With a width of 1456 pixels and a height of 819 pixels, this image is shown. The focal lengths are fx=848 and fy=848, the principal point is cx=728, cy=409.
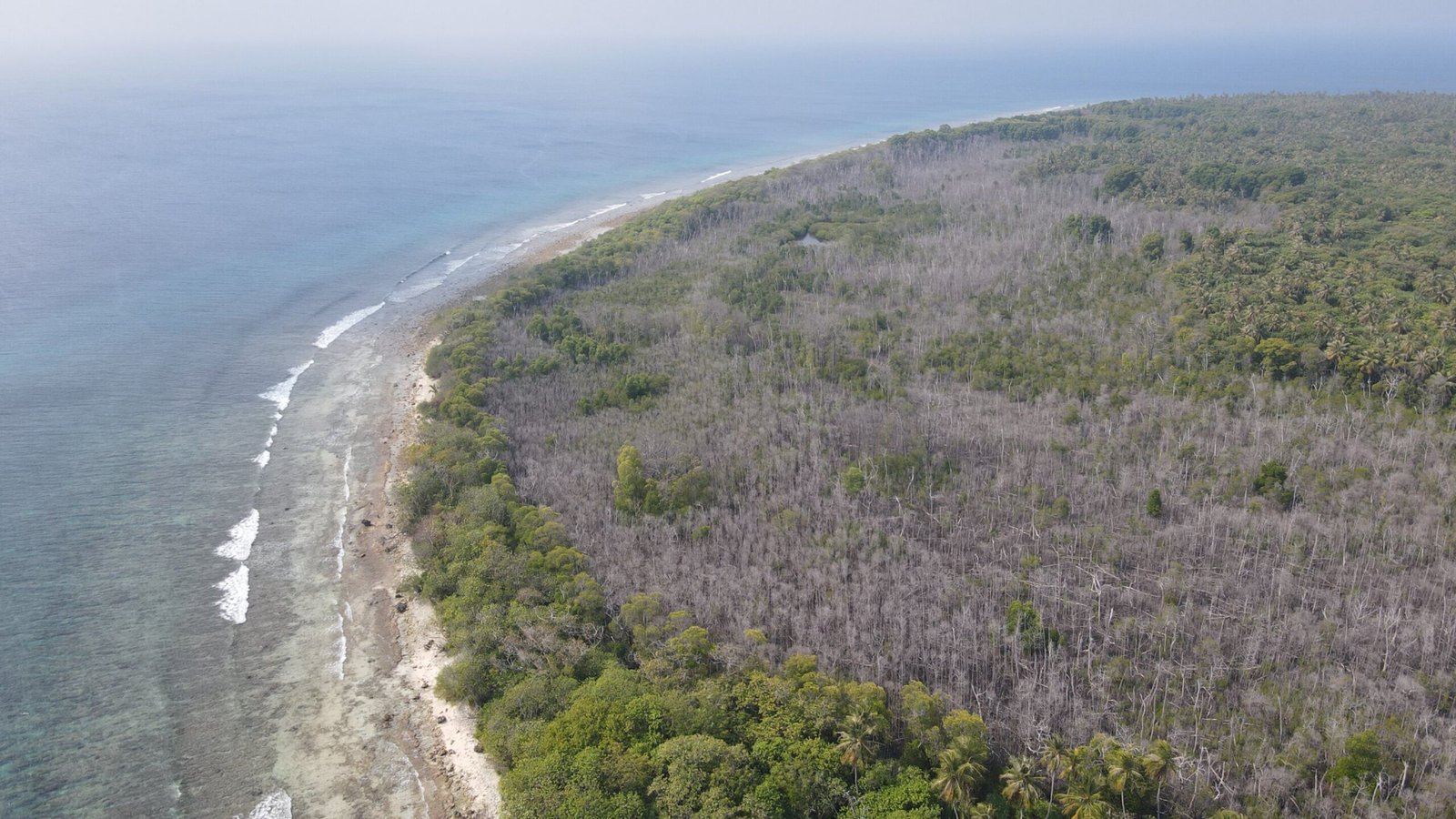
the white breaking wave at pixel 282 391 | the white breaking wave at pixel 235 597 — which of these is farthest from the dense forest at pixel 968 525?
the white breaking wave at pixel 282 391

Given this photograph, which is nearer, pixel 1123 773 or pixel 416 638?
pixel 1123 773

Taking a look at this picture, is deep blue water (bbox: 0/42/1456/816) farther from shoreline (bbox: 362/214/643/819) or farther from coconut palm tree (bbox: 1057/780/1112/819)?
coconut palm tree (bbox: 1057/780/1112/819)

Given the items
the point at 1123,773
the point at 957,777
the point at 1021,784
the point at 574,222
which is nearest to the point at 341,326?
the point at 574,222

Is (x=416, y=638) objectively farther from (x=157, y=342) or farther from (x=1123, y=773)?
(x=157, y=342)

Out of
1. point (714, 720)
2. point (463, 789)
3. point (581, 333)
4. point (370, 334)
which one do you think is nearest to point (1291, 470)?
point (714, 720)

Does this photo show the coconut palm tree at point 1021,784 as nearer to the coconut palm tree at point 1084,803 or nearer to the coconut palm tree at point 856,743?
the coconut palm tree at point 1084,803

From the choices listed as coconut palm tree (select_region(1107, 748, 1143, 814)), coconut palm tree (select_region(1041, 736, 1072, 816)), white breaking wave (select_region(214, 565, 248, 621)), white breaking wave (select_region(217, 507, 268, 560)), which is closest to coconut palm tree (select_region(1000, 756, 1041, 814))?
coconut palm tree (select_region(1041, 736, 1072, 816))

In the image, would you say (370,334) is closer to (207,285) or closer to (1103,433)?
(207,285)
